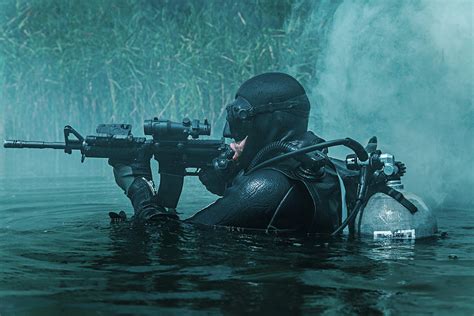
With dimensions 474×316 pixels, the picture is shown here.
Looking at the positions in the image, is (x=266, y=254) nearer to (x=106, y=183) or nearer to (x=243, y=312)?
(x=243, y=312)

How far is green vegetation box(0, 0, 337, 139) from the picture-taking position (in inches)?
759

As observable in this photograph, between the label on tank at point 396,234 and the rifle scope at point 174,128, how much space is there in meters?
→ 1.94

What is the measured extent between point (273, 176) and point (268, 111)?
700 millimetres

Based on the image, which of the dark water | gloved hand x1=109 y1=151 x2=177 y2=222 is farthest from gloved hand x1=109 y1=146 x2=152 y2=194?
the dark water

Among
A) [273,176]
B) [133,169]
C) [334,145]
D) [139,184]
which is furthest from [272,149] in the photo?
[133,169]

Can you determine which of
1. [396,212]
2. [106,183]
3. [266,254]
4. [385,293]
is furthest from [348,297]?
[106,183]

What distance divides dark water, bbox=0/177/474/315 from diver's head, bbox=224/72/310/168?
89 cm

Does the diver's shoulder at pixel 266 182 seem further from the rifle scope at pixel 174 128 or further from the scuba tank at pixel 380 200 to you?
the rifle scope at pixel 174 128

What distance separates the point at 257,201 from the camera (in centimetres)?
530

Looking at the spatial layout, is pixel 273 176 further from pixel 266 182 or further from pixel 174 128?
pixel 174 128

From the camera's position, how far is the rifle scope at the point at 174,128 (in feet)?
21.6

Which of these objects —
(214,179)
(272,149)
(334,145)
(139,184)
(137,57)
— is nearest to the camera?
(334,145)

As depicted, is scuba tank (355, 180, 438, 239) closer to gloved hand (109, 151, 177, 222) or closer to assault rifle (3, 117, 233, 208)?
assault rifle (3, 117, 233, 208)

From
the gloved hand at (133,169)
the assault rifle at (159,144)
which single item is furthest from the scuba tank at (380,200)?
the gloved hand at (133,169)
